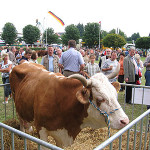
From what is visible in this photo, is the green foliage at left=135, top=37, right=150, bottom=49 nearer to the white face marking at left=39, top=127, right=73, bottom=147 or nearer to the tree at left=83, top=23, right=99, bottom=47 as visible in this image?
the tree at left=83, top=23, right=99, bottom=47

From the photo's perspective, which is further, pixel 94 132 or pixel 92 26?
pixel 92 26

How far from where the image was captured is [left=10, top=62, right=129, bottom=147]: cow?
2408 mm

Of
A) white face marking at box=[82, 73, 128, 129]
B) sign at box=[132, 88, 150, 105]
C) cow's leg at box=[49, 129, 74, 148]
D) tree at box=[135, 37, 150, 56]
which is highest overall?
tree at box=[135, 37, 150, 56]

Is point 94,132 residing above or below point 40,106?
below

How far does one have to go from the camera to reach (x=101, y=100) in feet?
7.95

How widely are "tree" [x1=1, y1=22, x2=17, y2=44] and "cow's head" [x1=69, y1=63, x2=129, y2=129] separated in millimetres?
65705

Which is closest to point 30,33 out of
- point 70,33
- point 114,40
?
point 70,33

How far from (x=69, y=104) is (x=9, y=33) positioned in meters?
66.0

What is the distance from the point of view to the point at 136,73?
6.62m

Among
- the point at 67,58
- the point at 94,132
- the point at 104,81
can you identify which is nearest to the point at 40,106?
the point at 104,81

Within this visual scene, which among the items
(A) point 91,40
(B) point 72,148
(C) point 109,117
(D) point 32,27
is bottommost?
(B) point 72,148

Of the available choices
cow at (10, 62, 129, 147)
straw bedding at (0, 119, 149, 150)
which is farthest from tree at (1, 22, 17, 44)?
cow at (10, 62, 129, 147)

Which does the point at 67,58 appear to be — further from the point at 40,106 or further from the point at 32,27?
the point at 32,27

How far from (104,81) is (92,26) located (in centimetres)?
6547
